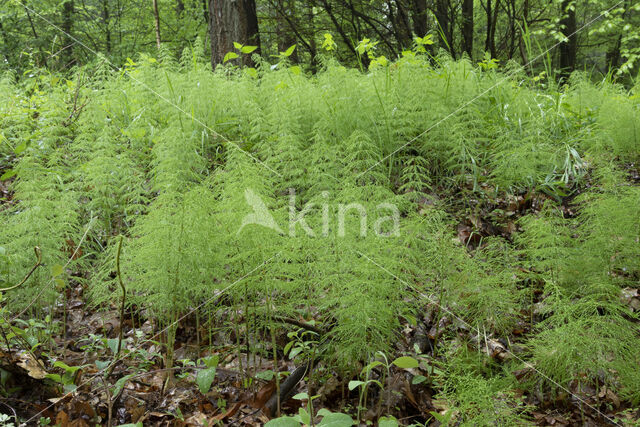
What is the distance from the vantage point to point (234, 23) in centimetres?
510

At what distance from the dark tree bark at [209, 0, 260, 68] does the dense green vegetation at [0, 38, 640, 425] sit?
105 centimetres

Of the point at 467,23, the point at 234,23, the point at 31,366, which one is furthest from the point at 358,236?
the point at 467,23

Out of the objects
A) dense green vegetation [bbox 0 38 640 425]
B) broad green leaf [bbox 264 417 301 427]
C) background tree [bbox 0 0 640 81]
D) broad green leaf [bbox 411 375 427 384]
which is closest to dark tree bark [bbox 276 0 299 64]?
background tree [bbox 0 0 640 81]

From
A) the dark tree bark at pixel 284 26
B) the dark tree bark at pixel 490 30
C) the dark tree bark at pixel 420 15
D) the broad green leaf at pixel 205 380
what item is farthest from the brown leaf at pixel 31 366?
the dark tree bark at pixel 490 30

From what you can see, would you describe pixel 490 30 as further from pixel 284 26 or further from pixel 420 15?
pixel 284 26

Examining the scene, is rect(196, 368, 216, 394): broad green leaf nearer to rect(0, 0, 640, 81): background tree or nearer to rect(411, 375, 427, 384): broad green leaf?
rect(411, 375, 427, 384): broad green leaf

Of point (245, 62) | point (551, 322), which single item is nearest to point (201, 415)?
point (551, 322)

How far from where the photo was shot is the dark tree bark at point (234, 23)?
200 inches

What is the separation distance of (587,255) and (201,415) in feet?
6.74

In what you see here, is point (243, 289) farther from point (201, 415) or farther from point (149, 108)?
point (149, 108)

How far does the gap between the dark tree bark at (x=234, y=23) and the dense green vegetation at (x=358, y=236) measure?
3.44ft

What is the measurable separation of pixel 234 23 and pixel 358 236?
3.97 meters

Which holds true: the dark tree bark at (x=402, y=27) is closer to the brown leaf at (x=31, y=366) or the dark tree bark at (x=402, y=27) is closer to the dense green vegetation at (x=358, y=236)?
the dense green vegetation at (x=358, y=236)

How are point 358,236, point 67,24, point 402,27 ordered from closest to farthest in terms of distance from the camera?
point 358,236
point 402,27
point 67,24
